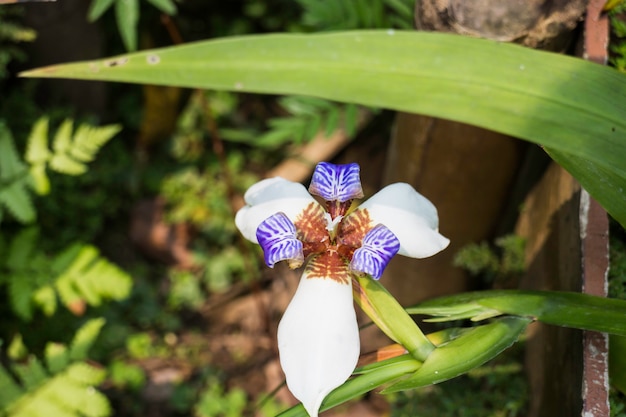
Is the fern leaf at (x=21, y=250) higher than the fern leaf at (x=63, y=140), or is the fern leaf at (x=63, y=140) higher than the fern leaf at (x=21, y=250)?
the fern leaf at (x=63, y=140)

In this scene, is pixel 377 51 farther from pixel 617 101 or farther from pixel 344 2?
pixel 344 2

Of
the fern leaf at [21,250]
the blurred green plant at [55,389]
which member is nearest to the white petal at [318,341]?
the blurred green plant at [55,389]

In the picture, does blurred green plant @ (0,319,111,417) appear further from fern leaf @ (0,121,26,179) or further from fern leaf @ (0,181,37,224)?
fern leaf @ (0,121,26,179)

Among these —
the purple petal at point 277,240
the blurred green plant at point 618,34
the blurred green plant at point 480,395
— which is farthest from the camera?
the blurred green plant at point 480,395

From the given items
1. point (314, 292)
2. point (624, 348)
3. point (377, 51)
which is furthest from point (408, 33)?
point (624, 348)

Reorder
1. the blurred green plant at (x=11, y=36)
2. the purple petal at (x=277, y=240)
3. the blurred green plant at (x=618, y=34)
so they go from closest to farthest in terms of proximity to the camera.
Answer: the purple petal at (x=277, y=240) < the blurred green plant at (x=618, y=34) < the blurred green plant at (x=11, y=36)

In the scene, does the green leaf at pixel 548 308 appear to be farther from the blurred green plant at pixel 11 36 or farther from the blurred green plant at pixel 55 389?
the blurred green plant at pixel 11 36

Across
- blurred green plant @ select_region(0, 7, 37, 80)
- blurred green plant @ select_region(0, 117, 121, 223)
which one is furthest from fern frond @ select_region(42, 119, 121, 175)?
blurred green plant @ select_region(0, 7, 37, 80)

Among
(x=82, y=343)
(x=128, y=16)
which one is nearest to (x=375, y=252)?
(x=128, y=16)

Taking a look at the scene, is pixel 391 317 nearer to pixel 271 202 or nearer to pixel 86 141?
pixel 271 202
